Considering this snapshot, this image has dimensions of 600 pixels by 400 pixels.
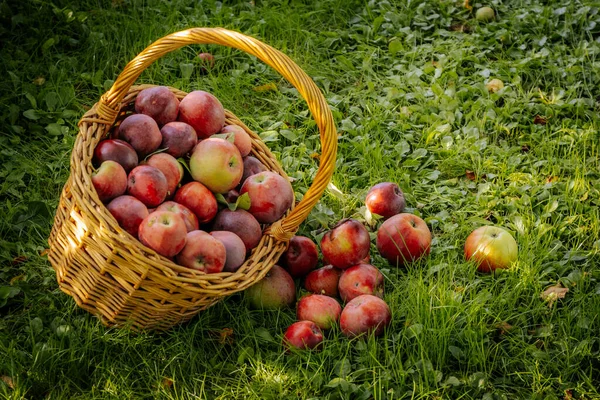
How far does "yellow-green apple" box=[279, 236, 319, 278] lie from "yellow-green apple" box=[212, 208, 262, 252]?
25 cm

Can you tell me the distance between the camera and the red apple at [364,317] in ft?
8.96

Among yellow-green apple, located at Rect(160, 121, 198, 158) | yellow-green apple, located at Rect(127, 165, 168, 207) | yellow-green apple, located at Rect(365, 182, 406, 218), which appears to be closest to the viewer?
yellow-green apple, located at Rect(127, 165, 168, 207)

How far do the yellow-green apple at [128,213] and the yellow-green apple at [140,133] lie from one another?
1.06 feet

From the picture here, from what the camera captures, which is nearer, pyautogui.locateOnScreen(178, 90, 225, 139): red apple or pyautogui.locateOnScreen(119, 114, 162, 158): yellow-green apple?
pyautogui.locateOnScreen(119, 114, 162, 158): yellow-green apple

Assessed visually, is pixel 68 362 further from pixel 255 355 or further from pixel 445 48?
pixel 445 48

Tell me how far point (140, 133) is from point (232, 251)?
63 cm

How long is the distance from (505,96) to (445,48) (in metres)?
0.65

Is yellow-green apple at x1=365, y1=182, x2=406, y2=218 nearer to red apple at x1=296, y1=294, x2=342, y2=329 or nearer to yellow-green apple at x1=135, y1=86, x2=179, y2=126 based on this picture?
red apple at x1=296, y1=294, x2=342, y2=329

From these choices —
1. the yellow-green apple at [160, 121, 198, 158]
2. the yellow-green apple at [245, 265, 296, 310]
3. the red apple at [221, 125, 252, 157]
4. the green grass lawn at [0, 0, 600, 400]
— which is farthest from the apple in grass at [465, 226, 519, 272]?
the yellow-green apple at [160, 121, 198, 158]

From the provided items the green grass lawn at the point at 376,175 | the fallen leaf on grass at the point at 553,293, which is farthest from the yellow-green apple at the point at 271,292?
the fallen leaf on grass at the point at 553,293

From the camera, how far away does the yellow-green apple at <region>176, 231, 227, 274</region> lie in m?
2.56

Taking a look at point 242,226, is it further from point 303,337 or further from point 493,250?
point 493,250

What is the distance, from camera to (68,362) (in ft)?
8.63

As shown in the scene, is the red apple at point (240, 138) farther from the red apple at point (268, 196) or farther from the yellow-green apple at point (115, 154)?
the yellow-green apple at point (115, 154)
